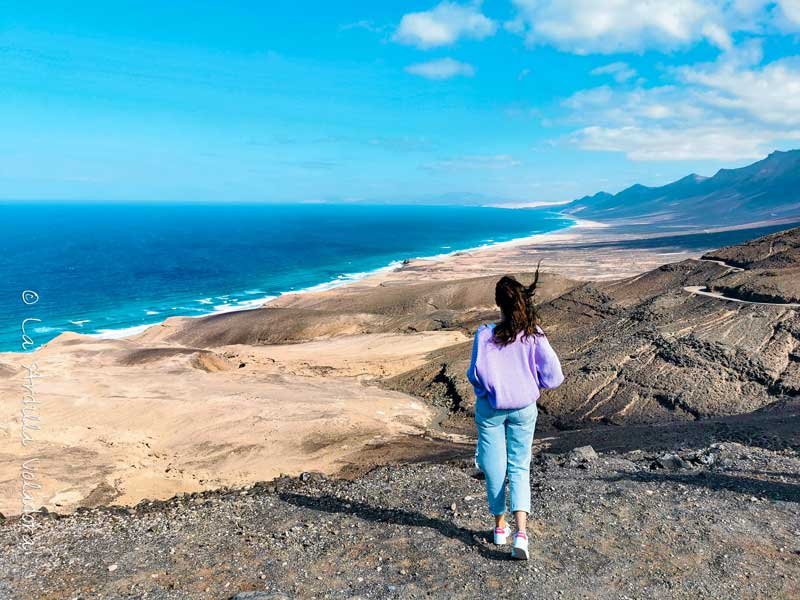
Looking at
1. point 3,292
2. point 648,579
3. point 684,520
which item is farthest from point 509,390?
point 3,292

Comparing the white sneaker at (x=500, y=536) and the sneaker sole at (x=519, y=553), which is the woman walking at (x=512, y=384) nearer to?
the sneaker sole at (x=519, y=553)

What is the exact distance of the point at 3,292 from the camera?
51.4m

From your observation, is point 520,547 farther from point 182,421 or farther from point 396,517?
point 182,421

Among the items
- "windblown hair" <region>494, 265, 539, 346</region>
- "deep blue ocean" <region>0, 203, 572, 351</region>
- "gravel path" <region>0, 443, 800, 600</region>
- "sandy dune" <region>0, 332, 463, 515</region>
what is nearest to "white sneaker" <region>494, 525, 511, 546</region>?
"gravel path" <region>0, 443, 800, 600</region>

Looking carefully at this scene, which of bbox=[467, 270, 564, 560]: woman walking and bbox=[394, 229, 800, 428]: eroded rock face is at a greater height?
bbox=[467, 270, 564, 560]: woman walking

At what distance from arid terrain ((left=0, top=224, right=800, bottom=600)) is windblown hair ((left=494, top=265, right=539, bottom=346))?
205cm

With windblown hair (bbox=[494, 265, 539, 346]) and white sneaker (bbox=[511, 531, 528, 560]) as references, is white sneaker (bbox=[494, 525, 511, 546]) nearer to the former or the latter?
white sneaker (bbox=[511, 531, 528, 560])

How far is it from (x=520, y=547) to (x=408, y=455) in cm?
842

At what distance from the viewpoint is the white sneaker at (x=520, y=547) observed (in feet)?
15.9

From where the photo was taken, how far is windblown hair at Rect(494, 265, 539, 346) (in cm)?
459

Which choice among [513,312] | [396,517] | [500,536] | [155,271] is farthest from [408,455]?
[155,271]

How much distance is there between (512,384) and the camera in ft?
15.2

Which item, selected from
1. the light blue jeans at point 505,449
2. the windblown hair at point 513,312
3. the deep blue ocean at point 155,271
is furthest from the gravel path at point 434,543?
the deep blue ocean at point 155,271

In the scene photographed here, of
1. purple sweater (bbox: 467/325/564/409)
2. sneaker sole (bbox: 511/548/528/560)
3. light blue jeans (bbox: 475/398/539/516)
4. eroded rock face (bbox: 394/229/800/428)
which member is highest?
purple sweater (bbox: 467/325/564/409)
